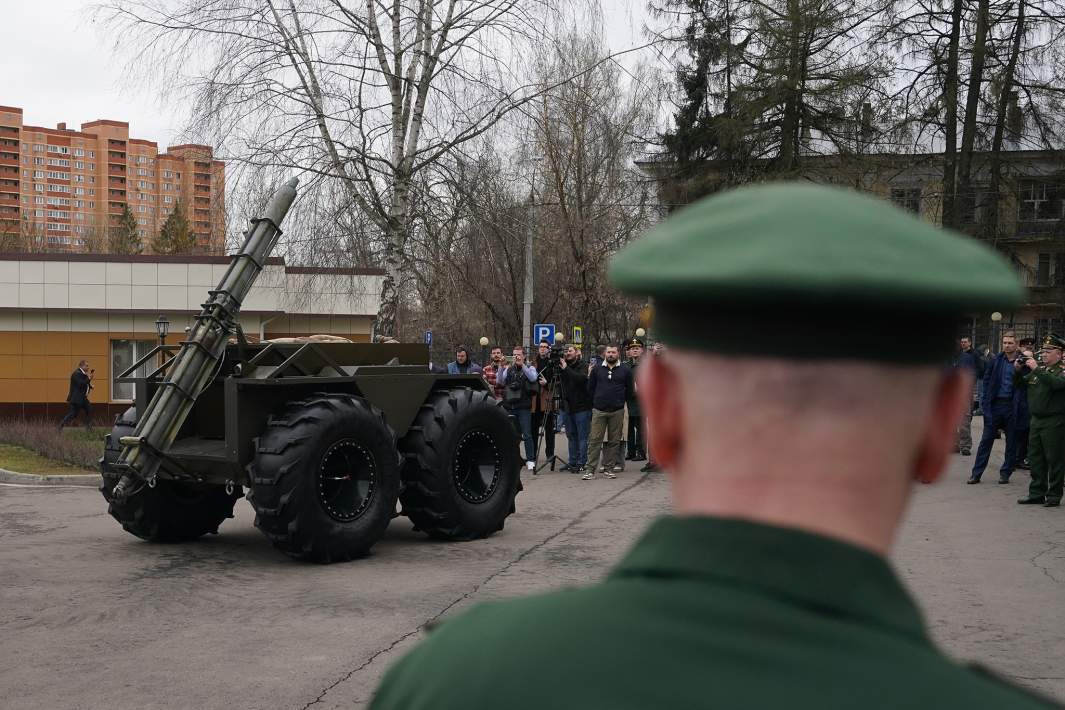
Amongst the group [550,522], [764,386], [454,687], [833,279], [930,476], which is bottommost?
[550,522]

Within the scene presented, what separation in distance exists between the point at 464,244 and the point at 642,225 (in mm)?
12538

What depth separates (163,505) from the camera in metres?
9.92

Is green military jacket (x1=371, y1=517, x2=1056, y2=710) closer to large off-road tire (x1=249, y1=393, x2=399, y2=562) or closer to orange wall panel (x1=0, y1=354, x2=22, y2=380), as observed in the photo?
large off-road tire (x1=249, y1=393, x2=399, y2=562)

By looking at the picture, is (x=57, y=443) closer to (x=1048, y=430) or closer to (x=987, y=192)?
(x=1048, y=430)

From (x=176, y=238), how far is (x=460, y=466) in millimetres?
73142

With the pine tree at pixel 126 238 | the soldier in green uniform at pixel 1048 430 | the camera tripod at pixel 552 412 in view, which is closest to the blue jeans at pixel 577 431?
the camera tripod at pixel 552 412

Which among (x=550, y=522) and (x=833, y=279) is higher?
(x=833, y=279)

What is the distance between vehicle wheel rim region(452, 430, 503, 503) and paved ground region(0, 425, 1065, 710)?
485 millimetres

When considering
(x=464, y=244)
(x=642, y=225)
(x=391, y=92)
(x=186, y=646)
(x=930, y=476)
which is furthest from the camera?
(x=642, y=225)

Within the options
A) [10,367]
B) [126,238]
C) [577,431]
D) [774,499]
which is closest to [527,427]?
[577,431]

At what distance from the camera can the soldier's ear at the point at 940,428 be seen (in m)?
1.17

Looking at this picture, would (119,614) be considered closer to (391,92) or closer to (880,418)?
(880,418)

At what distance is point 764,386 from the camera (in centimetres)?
108

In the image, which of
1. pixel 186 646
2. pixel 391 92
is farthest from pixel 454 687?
pixel 391 92
